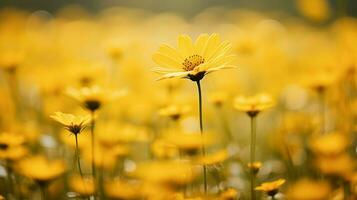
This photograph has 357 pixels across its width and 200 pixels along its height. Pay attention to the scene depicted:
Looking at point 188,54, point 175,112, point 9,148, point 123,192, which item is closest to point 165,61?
point 188,54

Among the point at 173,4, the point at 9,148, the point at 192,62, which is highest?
the point at 173,4

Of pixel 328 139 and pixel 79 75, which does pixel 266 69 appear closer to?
pixel 79 75

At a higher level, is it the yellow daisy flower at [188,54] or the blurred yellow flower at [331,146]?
the yellow daisy flower at [188,54]

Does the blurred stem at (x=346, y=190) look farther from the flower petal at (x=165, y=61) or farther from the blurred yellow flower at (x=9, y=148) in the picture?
the blurred yellow flower at (x=9, y=148)

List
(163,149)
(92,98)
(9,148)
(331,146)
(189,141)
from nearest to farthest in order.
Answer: (189,141) → (331,146) → (92,98) → (9,148) → (163,149)

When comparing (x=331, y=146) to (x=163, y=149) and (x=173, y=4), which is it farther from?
(x=173, y=4)

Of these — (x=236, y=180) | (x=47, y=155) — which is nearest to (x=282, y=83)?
(x=236, y=180)

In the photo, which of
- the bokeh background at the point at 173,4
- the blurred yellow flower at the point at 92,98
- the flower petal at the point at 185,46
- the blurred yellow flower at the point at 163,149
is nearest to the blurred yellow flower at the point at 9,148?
the blurred yellow flower at the point at 92,98
